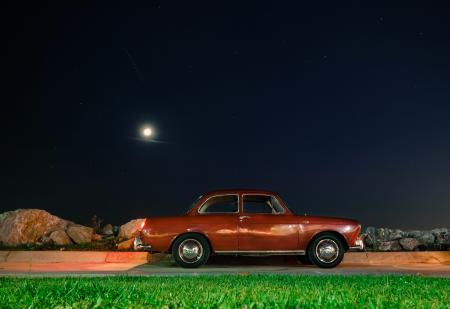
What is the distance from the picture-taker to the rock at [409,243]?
1677 cm

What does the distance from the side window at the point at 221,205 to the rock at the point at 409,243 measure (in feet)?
21.6

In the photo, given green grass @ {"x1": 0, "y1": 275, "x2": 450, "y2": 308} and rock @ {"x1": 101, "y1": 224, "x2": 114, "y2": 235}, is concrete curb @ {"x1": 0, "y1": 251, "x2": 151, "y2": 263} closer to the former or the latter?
rock @ {"x1": 101, "y1": 224, "x2": 114, "y2": 235}

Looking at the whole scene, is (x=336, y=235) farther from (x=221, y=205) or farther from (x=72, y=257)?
(x=72, y=257)

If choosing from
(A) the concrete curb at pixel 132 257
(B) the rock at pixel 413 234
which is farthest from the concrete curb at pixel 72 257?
(B) the rock at pixel 413 234

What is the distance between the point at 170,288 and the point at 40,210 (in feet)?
37.7

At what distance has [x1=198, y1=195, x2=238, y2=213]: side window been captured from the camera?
1266 cm

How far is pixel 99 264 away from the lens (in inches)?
523

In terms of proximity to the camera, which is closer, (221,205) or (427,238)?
(221,205)

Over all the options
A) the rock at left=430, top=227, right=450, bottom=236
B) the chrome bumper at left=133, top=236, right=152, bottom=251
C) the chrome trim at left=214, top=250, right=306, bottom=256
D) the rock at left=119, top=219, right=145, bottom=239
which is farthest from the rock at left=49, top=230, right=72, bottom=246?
the rock at left=430, top=227, right=450, bottom=236

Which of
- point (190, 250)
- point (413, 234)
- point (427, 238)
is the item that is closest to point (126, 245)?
point (190, 250)

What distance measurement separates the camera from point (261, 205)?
510 inches

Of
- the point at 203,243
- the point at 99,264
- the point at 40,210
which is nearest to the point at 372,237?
the point at 203,243

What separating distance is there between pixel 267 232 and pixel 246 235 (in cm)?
45

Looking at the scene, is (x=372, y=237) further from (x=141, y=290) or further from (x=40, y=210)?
(x=141, y=290)
